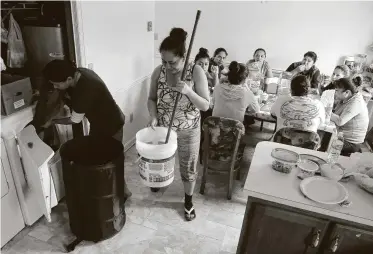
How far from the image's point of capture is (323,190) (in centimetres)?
157

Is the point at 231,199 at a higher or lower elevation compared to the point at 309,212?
lower

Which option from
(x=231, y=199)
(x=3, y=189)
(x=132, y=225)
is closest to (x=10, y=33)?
(x=3, y=189)

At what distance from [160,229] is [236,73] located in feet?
4.89

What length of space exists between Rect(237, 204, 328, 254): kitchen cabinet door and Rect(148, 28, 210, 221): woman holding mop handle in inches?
32.1

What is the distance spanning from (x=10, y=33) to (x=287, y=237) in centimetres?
232

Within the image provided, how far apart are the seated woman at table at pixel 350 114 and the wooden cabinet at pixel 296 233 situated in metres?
1.67

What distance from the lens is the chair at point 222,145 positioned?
2586mm

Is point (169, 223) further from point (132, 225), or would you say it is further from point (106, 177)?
point (106, 177)

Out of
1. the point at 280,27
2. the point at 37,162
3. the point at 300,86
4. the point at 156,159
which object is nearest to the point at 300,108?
the point at 300,86

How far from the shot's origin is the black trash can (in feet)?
6.59

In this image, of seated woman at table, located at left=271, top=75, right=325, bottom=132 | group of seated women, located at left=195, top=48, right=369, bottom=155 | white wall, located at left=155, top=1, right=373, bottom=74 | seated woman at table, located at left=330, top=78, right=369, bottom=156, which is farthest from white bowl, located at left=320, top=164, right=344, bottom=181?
white wall, located at left=155, top=1, right=373, bottom=74

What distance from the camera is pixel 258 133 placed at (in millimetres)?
4258

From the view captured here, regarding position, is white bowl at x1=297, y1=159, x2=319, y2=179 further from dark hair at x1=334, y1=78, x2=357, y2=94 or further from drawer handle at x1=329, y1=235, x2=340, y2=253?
dark hair at x1=334, y1=78, x2=357, y2=94

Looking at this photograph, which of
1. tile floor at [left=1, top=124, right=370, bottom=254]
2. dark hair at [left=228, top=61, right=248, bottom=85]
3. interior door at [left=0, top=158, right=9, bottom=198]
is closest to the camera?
interior door at [left=0, top=158, right=9, bottom=198]
